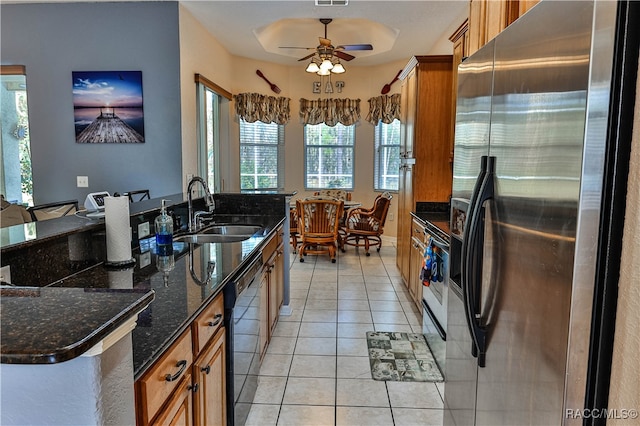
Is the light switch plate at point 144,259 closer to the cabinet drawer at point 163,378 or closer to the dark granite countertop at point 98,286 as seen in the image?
the dark granite countertop at point 98,286

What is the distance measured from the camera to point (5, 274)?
1.26 meters

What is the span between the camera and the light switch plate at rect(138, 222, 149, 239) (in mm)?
2258

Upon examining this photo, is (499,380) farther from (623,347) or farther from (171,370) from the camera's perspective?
(171,370)

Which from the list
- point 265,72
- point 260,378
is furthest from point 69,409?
point 265,72

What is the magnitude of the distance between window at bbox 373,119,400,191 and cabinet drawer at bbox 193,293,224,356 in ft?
18.5

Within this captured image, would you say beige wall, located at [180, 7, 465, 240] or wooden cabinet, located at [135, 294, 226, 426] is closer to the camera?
wooden cabinet, located at [135, 294, 226, 426]

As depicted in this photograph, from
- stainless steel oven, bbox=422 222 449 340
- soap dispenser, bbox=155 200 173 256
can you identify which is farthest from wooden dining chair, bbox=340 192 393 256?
soap dispenser, bbox=155 200 173 256

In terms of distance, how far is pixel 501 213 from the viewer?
127 centimetres

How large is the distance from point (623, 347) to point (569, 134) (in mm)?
469

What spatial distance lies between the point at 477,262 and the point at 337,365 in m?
1.66

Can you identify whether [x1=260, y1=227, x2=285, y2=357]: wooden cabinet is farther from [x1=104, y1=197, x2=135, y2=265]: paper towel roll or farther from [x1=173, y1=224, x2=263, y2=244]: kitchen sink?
[x1=104, y1=197, x2=135, y2=265]: paper towel roll

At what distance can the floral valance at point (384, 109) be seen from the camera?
6598 mm

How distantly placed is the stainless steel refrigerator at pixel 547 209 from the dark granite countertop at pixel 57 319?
3.08ft

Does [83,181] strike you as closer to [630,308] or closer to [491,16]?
[491,16]
